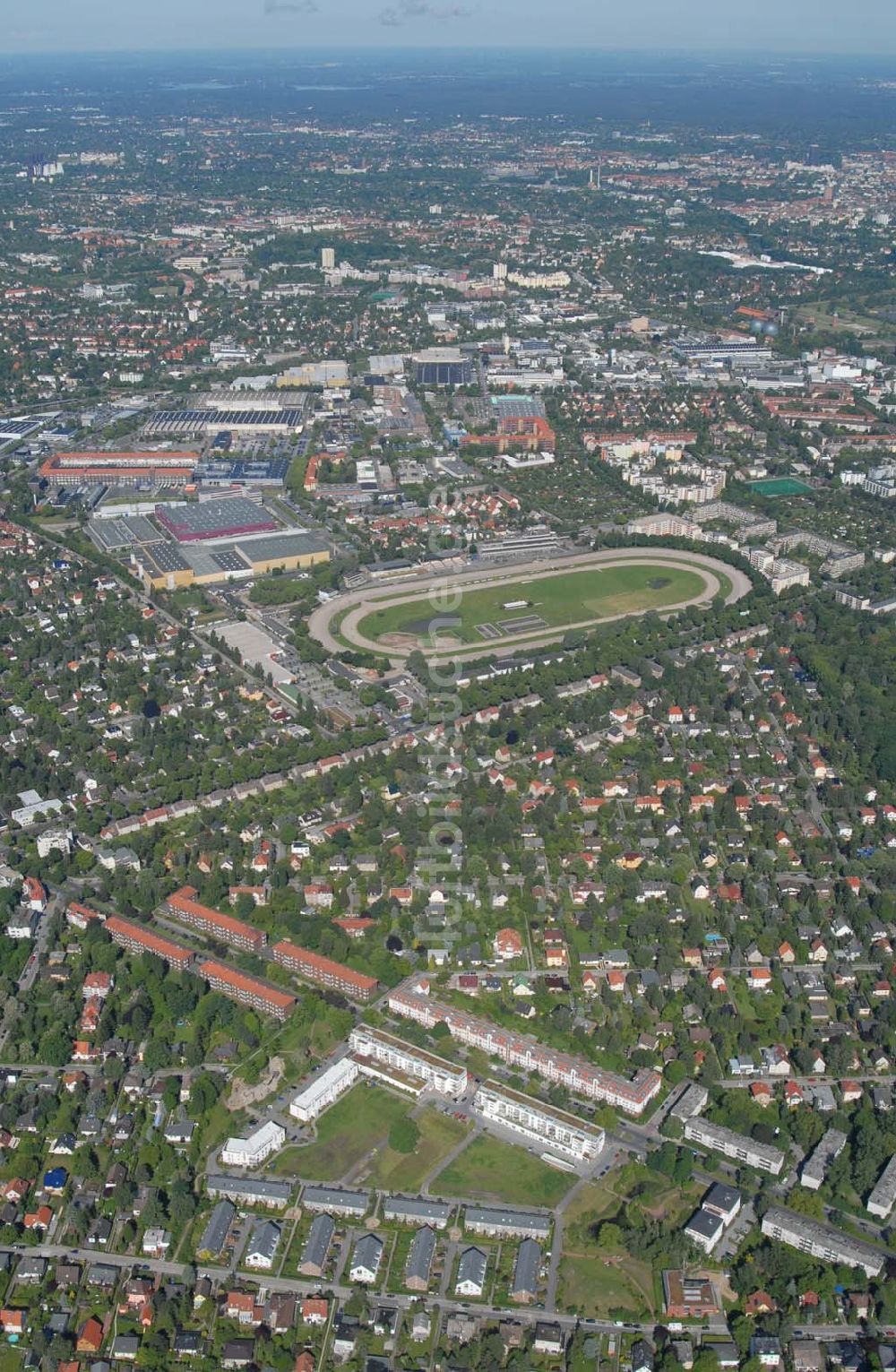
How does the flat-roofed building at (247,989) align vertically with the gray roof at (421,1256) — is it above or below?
above

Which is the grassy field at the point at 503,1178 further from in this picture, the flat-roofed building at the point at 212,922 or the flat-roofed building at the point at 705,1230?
the flat-roofed building at the point at 212,922

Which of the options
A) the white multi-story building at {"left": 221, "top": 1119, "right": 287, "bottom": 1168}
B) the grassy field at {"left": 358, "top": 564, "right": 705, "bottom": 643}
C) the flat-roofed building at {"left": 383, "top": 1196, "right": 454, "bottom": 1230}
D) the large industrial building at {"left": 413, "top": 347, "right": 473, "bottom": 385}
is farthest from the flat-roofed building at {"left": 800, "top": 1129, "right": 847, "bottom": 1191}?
the large industrial building at {"left": 413, "top": 347, "right": 473, "bottom": 385}

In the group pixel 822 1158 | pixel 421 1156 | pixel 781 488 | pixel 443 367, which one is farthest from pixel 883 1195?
pixel 443 367

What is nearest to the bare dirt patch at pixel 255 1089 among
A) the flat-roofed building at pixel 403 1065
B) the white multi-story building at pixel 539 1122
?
the flat-roofed building at pixel 403 1065

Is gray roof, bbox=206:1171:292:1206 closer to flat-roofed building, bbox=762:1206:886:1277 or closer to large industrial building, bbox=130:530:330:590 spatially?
flat-roofed building, bbox=762:1206:886:1277

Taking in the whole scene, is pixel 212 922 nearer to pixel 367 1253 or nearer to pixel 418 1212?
pixel 418 1212
